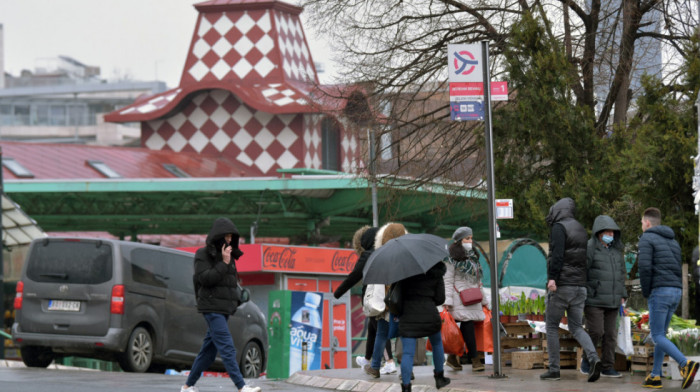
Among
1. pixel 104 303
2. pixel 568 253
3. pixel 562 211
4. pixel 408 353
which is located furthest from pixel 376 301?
pixel 104 303

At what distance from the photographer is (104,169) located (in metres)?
47.0

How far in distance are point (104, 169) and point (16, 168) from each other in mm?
3398

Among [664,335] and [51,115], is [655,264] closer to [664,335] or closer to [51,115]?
[664,335]

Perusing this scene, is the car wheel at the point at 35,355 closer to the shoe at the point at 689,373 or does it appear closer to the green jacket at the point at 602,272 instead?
the green jacket at the point at 602,272

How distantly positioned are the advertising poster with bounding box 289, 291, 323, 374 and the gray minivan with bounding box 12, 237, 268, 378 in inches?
283

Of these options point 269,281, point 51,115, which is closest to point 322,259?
point 269,281

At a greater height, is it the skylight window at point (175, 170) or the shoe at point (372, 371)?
the skylight window at point (175, 170)

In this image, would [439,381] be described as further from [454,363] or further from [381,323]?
[454,363]

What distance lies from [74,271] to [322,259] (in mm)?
13973

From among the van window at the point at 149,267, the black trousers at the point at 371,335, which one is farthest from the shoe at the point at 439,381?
the van window at the point at 149,267

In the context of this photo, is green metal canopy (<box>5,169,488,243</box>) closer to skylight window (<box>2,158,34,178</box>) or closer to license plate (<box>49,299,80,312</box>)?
skylight window (<box>2,158,34,178</box>)

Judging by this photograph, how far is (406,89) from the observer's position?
22.9 meters

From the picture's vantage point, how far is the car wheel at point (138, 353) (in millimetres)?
16188

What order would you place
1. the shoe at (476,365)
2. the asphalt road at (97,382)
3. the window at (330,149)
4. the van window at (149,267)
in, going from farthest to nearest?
the window at (330,149) < the van window at (149,267) < the shoe at (476,365) < the asphalt road at (97,382)
